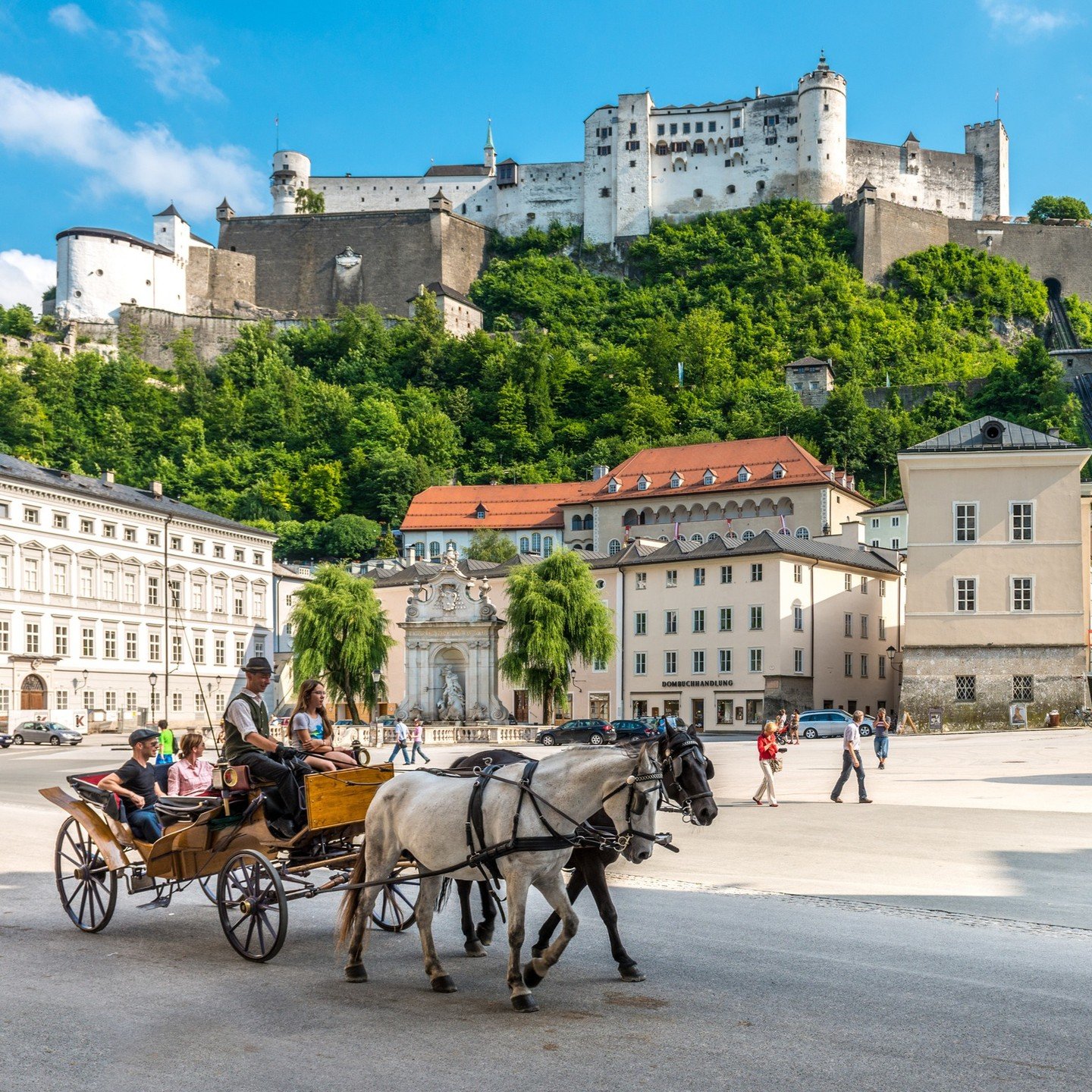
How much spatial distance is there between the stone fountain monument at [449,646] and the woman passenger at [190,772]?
44.3 m

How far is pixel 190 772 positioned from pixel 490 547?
76427 mm

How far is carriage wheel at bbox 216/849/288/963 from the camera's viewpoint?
9297 mm

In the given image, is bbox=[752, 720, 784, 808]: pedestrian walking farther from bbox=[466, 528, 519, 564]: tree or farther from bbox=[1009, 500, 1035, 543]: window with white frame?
bbox=[466, 528, 519, 564]: tree

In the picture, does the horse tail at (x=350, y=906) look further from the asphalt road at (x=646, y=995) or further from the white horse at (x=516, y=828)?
the asphalt road at (x=646, y=995)

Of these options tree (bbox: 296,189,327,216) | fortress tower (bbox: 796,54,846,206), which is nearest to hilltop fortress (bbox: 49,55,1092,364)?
fortress tower (bbox: 796,54,846,206)

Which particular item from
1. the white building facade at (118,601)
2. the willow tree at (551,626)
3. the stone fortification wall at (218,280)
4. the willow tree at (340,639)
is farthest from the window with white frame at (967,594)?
the stone fortification wall at (218,280)

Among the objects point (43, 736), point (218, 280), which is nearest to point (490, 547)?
point (43, 736)

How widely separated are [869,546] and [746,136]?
6726cm

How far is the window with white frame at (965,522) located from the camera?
1909 inches

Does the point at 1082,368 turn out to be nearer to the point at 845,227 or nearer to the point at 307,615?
the point at 845,227

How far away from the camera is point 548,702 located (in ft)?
182

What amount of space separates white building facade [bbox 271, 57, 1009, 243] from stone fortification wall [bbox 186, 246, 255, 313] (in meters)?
23.6

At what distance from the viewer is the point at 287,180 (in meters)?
138

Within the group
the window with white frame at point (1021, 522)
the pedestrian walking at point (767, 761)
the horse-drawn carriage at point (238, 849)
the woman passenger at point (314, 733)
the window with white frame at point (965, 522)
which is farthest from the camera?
the window with white frame at point (965, 522)
